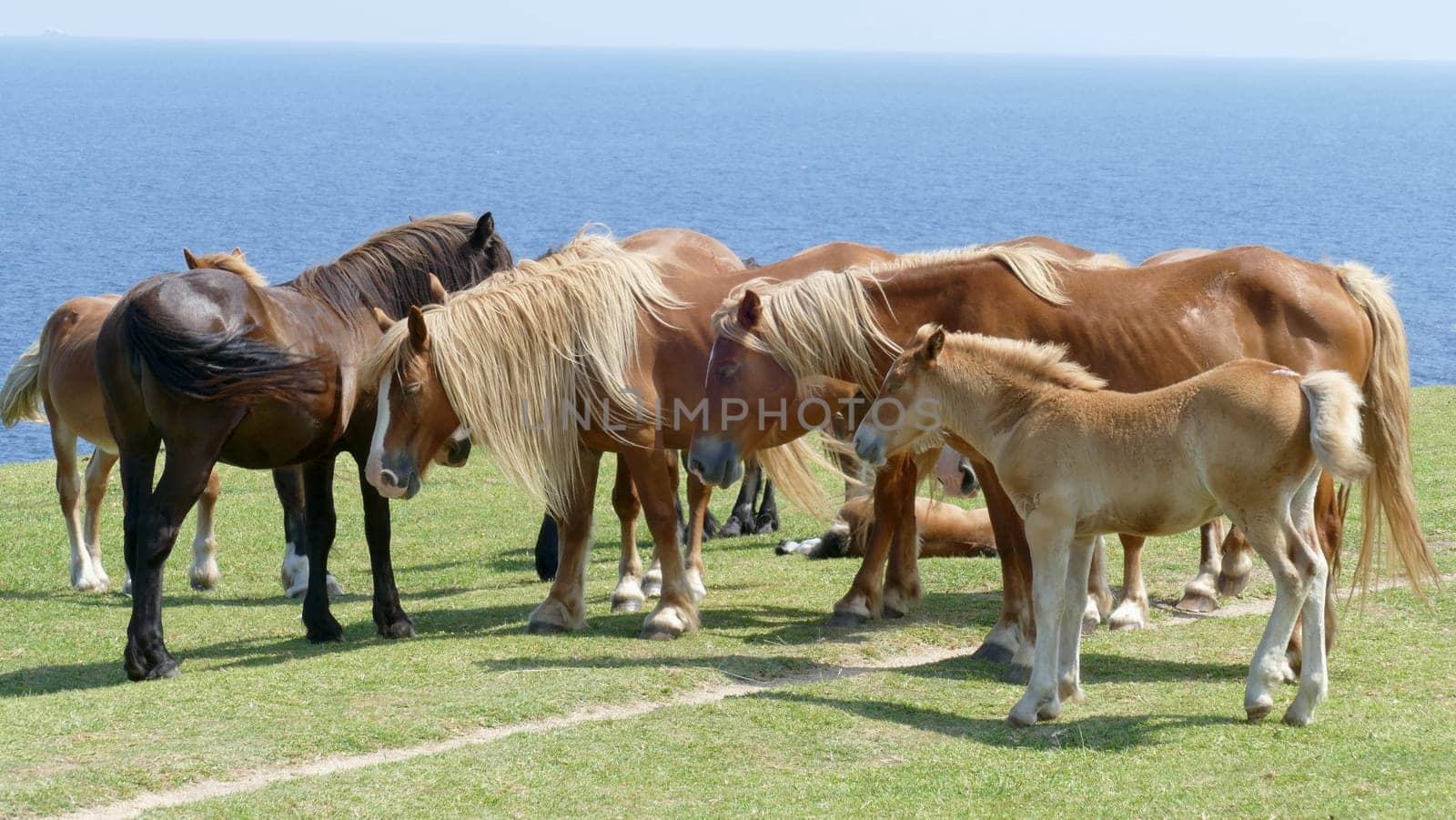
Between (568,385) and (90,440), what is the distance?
460 cm

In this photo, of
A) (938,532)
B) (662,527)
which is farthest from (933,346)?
(938,532)

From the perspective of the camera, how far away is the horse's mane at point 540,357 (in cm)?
801

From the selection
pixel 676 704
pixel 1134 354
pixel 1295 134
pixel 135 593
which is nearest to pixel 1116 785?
pixel 676 704

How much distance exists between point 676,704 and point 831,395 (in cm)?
212

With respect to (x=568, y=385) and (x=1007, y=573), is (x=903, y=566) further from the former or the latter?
(x=568, y=385)

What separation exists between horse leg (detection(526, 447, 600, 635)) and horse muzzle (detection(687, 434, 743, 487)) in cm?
108

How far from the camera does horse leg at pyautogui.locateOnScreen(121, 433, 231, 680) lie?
7.62 m

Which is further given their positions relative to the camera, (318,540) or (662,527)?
(318,540)

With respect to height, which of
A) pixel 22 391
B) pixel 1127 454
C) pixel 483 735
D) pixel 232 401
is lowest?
pixel 483 735

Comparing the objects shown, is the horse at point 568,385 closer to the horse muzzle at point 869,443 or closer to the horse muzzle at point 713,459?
the horse muzzle at point 713,459

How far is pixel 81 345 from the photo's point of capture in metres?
10.8

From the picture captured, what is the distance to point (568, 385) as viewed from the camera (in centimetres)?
834

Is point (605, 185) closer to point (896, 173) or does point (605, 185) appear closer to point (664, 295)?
point (896, 173)

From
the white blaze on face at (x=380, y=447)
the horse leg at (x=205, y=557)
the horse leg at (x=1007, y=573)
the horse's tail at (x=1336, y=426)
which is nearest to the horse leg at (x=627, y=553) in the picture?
the white blaze on face at (x=380, y=447)
